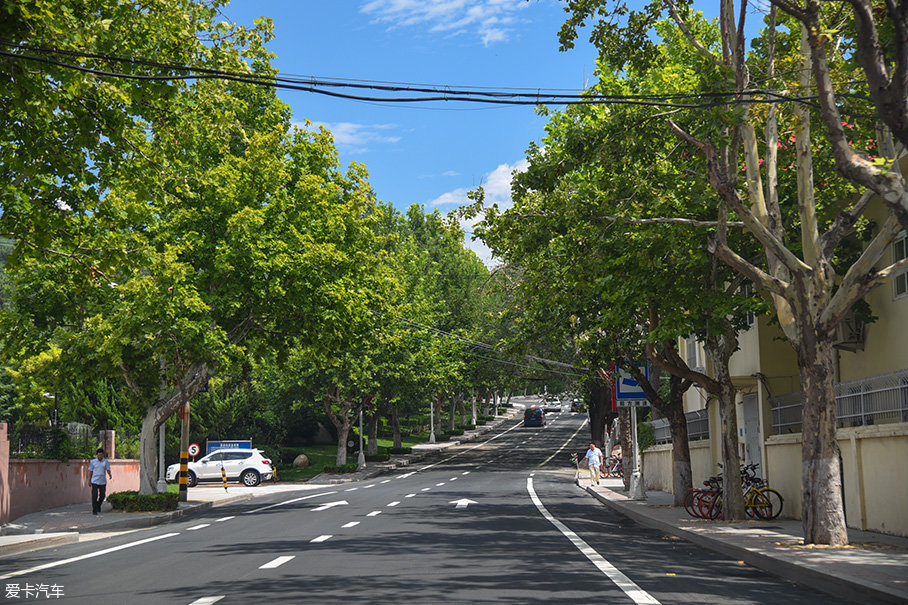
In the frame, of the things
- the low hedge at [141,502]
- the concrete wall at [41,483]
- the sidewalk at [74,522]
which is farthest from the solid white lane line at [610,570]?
the concrete wall at [41,483]

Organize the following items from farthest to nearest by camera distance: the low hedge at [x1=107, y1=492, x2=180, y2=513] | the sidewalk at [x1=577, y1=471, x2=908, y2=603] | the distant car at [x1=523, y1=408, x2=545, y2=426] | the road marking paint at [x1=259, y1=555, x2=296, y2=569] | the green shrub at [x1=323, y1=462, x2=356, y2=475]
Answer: the distant car at [x1=523, y1=408, x2=545, y2=426]
the green shrub at [x1=323, y1=462, x2=356, y2=475]
the low hedge at [x1=107, y1=492, x2=180, y2=513]
the road marking paint at [x1=259, y1=555, x2=296, y2=569]
the sidewalk at [x1=577, y1=471, x2=908, y2=603]

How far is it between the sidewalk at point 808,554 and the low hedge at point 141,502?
1307 cm

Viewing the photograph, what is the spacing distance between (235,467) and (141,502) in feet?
63.9

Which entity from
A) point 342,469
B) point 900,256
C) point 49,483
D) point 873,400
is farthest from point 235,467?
point 873,400

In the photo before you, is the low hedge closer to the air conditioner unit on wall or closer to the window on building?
the air conditioner unit on wall

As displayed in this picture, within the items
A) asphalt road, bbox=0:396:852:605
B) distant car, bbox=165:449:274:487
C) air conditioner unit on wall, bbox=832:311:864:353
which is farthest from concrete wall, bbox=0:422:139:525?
air conditioner unit on wall, bbox=832:311:864:353

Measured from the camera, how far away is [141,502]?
26.3 meters

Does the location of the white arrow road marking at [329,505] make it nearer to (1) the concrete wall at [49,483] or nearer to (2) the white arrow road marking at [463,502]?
(2) the white arrow road marking at [463,502]

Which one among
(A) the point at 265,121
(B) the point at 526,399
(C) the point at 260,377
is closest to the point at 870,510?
(A) the point at 265,121

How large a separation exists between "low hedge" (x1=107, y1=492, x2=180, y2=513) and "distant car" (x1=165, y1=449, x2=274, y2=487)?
18.5 metres

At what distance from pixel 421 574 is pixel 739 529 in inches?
335

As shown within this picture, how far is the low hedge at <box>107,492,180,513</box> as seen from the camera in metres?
26.4

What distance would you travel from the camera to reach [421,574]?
11.1m

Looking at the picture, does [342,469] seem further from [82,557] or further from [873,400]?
[873,400]
